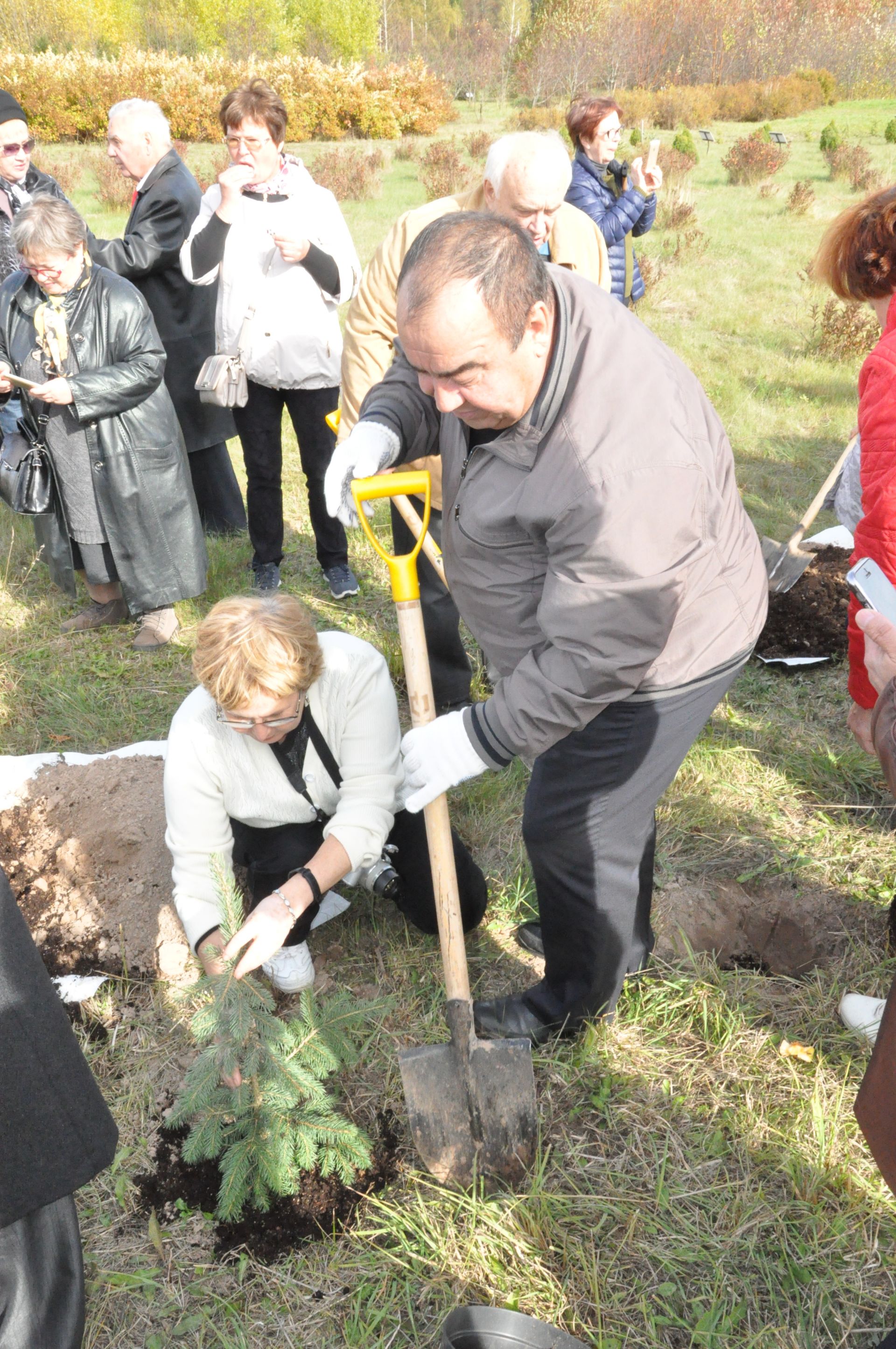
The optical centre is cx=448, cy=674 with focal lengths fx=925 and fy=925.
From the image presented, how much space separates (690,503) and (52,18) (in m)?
36.9

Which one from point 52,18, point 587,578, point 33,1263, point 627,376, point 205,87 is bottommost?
point 33,1263

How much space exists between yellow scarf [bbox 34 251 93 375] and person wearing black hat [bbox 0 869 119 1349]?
2798mm

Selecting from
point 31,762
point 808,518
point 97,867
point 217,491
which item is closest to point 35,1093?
point 97,867

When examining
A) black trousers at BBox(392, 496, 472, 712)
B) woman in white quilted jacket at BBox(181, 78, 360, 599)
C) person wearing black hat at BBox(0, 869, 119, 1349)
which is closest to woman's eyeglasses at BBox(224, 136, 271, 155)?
woman in white quilted jacket at BBox(181, 78, 360, 599)

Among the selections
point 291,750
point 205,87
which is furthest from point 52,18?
point 291,750

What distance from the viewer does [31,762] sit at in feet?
10.5

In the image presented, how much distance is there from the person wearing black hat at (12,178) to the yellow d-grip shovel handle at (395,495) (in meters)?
3.12

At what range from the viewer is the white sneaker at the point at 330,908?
2693 mm

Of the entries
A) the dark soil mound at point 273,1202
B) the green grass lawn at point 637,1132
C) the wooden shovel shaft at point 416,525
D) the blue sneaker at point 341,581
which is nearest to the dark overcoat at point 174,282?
the blue sneaker at point 341,581

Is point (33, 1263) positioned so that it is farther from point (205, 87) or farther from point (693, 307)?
point (205, 87)

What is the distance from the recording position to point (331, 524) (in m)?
4.26

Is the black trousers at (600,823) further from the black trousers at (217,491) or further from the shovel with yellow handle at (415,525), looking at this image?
the black trousers at (217,491)

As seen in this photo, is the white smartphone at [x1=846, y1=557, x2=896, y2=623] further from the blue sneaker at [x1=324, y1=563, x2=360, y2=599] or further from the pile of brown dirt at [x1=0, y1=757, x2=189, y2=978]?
the blue sneaker at [x1=324, y1=563, x2=360, y2=599]

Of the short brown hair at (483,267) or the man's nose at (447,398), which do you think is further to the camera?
the man's nose at (447,398)
